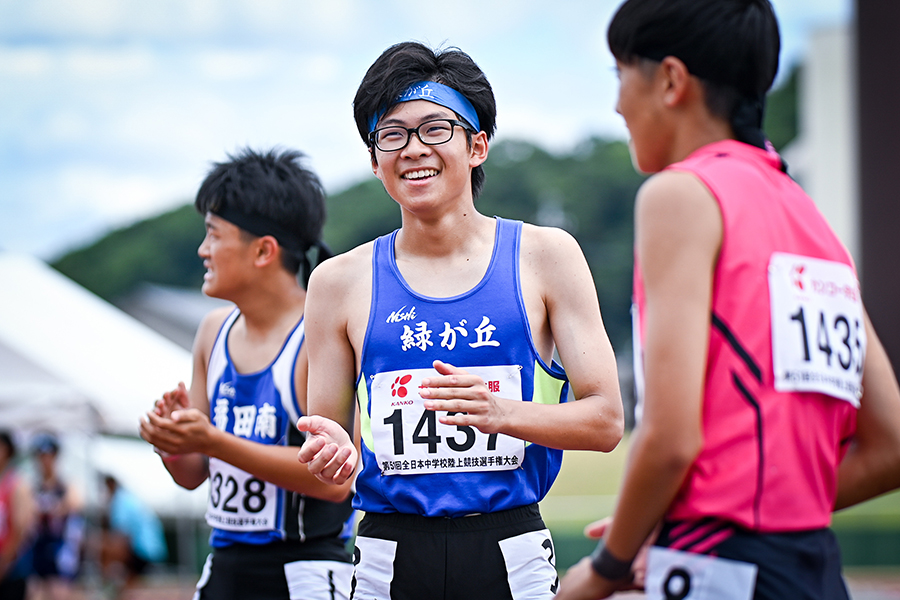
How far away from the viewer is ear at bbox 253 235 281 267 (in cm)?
402

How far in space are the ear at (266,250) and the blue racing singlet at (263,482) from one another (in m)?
0.38

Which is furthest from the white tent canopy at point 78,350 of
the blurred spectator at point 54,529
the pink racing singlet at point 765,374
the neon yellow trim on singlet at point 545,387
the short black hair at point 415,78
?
the pink racing singlet at point 765,374

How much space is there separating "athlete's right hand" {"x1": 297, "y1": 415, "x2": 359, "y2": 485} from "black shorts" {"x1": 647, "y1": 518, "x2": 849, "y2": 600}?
946 mm

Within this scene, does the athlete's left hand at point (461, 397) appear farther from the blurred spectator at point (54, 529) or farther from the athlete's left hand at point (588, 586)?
the blurred spectator at point (54, 529)

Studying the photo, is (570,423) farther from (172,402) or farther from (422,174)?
(172,402)

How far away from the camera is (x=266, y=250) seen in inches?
159

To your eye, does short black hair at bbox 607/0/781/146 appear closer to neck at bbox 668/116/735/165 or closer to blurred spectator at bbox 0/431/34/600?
neck at bbox 668/116/735/165

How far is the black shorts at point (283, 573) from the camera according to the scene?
3.59m

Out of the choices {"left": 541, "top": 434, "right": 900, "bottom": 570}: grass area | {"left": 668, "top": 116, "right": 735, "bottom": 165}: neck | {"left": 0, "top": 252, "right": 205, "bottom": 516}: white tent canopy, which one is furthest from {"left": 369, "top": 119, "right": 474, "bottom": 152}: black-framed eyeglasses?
{"left": 541, "top": 434, "right": 900, "bottom": 570}: grass area

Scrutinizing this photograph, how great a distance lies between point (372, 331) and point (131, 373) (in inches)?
350

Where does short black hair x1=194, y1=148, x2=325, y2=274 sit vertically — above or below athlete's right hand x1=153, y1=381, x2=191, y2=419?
above

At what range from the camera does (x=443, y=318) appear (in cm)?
286

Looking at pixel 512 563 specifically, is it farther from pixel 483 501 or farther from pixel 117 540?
pixel 117 540

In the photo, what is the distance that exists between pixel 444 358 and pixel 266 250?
150cm
